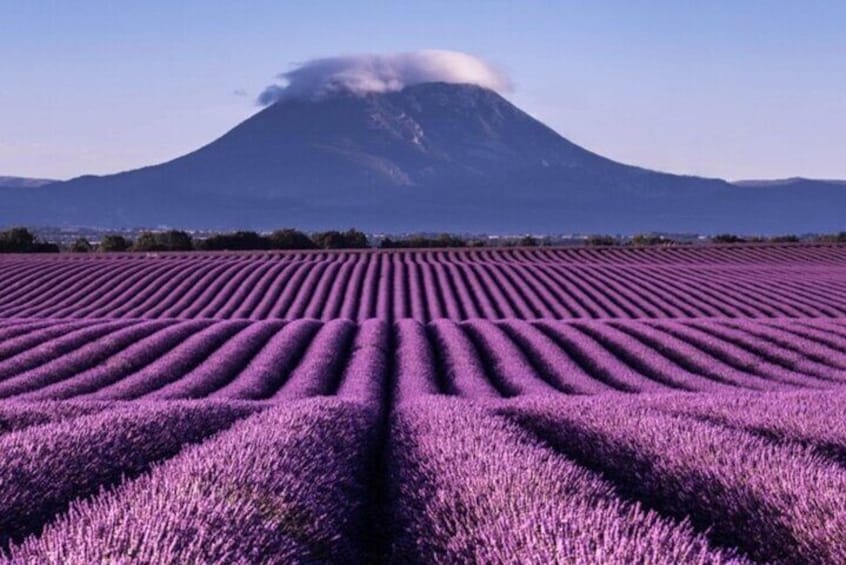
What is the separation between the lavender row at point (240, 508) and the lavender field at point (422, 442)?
0.07 ft

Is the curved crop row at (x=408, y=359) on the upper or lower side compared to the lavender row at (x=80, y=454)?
lower

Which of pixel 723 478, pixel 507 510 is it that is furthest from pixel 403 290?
pixel 507 510

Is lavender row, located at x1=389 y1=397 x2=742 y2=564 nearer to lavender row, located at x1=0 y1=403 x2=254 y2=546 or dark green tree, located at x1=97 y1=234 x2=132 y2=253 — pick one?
lavender row, located at x1=0 y1=403 x2=254 y2=546

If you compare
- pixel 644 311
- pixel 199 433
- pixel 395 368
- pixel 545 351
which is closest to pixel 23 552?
pixel 199 433

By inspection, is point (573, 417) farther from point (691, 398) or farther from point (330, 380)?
point (330, 380)

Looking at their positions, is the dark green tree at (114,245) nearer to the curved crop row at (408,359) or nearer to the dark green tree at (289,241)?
the dark green tree at (289,241)

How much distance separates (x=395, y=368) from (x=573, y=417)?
34.7 ft

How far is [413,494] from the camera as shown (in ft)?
22.6

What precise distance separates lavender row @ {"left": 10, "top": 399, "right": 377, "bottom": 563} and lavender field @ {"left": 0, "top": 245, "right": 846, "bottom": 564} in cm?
2

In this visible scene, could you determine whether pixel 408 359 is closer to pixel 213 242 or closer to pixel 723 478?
pixel 723 478

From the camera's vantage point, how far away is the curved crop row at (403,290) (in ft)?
124

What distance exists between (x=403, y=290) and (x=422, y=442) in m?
34.7

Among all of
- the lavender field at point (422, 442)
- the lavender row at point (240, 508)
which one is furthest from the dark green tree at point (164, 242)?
the lavender row at point (240, 508)

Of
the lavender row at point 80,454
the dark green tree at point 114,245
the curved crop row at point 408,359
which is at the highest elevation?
the lavender row at point 80,454
